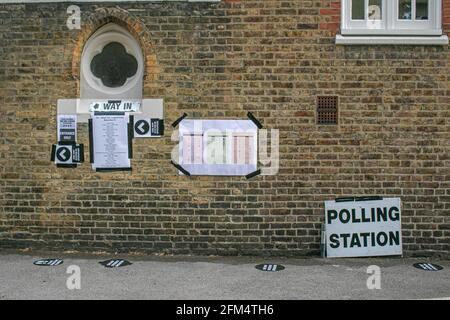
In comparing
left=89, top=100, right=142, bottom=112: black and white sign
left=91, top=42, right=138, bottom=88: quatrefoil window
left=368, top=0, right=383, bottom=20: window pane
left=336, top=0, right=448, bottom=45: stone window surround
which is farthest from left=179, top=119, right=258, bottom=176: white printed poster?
left=368, top=0, right=383, bottom=20: window pane

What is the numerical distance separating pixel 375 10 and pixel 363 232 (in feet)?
10.0

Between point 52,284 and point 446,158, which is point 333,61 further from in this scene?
point 52,284

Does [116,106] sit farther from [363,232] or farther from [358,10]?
[363,232]

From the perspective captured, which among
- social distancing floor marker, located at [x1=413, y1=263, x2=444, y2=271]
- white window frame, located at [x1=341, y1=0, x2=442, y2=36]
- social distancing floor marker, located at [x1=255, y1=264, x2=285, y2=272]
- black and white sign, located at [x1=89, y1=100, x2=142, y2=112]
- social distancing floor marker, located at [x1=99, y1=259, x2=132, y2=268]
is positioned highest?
white window frame, located at [x1=341, y1=0, x2=442, y2=36]

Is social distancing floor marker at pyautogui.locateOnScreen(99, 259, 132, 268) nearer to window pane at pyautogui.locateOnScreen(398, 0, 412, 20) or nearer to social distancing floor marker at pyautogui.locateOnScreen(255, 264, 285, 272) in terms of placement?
social distancing floor marker at pyautogui.locateOnScreen(255, 264, 285, 272)

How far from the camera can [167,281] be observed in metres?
6.37

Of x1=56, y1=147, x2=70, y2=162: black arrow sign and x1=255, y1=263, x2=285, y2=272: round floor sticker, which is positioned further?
x1=56, y1=147, x2=70, y2=162: black arrow sign

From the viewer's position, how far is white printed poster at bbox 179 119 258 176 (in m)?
7.57

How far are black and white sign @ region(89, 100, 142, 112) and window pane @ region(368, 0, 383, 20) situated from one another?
3435 millimetres

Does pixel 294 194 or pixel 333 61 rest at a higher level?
pixel 333 61

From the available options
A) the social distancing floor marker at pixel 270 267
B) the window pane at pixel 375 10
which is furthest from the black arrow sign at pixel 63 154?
the window pane at pixel 375 10

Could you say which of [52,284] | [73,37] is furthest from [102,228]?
[73,37]

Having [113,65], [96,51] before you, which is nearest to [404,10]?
[113,65]

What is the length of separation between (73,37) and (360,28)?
398cm
